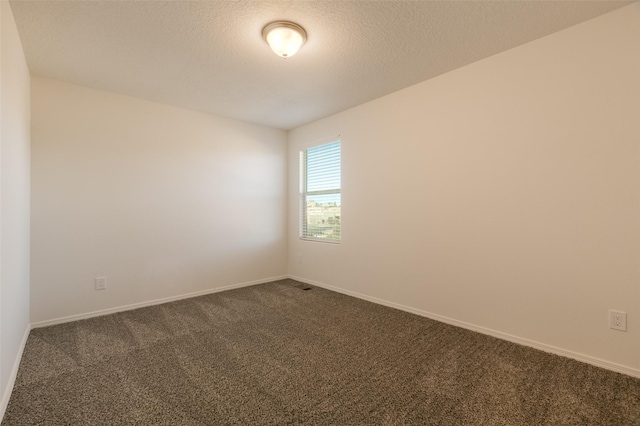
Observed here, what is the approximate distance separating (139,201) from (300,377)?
108 inches

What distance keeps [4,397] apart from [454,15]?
11.9ft

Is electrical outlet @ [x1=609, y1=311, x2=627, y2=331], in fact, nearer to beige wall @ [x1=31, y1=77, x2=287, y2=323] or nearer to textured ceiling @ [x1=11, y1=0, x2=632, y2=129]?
textured ceiling @ [x1=11, y1=0, x2=632, y2=129]

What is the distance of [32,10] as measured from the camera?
1937 millimetres

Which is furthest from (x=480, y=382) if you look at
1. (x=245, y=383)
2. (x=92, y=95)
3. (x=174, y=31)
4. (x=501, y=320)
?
(x=92, y=95)

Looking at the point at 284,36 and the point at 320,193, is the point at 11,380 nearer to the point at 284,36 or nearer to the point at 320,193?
the point at 284,36

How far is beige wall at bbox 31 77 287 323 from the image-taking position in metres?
2.86

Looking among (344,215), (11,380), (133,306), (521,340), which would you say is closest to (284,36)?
(344,215)

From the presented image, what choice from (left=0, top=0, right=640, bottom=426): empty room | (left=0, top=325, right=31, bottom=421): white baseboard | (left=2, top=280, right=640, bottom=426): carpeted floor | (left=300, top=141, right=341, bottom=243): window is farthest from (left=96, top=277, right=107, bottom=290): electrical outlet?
(left=300, top=141, right=341, bottom=243): window

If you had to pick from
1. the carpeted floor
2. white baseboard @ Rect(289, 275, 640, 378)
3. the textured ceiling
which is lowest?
the carpeted floor

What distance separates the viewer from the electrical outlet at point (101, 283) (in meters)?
3.10

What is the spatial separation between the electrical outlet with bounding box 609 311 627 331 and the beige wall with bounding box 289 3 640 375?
0.10ft

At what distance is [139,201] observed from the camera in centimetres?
338

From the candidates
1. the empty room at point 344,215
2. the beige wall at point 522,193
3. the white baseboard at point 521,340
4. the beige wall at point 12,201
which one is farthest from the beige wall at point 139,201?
the white baseboard at point 521,340

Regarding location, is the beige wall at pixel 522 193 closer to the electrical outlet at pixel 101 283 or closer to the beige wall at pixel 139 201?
the beige wall at pixel 139 201
